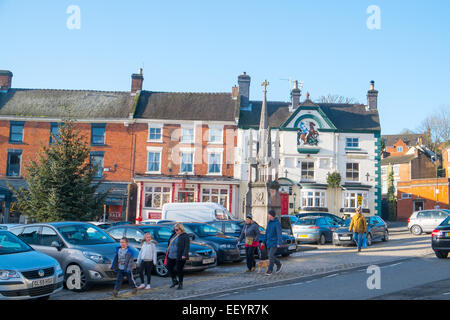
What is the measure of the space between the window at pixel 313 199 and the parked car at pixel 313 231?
15.3 metres

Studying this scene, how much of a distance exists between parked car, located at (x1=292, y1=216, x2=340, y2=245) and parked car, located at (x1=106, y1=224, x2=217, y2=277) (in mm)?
9482

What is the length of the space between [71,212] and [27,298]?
532 inches

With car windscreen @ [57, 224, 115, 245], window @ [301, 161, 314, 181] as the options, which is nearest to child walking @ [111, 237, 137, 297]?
car windscreen @ [57, 224, 115, 245]

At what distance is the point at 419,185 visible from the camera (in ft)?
165

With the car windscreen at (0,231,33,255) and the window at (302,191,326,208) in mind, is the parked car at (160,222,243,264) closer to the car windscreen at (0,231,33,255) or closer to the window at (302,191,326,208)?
the car windscreen at (0,231,33,255)

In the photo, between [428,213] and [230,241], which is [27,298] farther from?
[428,213]

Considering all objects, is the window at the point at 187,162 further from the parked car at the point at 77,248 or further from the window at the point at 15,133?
the parked car at the point at 77,248

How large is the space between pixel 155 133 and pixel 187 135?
275cm

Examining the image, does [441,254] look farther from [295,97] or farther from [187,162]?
[295,97]

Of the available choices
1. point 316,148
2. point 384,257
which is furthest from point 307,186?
point 384,257

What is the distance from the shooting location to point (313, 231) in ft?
72.6

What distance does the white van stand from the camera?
25472 millimetres

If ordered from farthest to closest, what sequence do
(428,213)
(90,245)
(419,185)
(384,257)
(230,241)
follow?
(419,185)
(428,213)
(384,257)
(230,241)
(90,245)

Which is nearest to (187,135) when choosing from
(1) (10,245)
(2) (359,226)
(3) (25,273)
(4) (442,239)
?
(2) (359,226)
